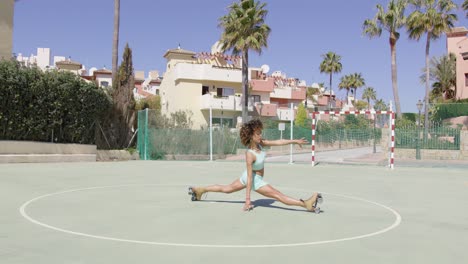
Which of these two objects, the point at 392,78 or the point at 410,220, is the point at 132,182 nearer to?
the point at 410,220

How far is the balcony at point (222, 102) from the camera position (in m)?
41.7

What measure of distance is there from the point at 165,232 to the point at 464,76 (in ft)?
148

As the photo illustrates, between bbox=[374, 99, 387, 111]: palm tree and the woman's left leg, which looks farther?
bbox=[374, 99, 387, 111]: palm tree

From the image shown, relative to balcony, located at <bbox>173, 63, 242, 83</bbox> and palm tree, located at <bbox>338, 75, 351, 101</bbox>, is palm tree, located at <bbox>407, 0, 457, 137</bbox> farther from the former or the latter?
palm tree, located at <bbox>338, 75, 351, 101</bbox>

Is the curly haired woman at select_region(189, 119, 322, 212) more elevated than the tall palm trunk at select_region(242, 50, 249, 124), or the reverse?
the tall palm trunk at select_region(242, 50, 249, 124)

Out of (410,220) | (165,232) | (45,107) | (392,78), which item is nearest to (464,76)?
(392,78)

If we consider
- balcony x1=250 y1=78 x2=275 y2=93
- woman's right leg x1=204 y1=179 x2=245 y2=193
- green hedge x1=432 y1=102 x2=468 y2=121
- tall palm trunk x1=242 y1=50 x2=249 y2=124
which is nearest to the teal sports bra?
woman's right leg x1=204 y1=179 x2=245 y2=193

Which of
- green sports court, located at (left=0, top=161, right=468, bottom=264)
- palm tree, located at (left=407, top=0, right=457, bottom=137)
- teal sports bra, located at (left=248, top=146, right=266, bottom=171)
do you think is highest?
palm tree, located at (left=407, top=0, right=457, bottom=137)

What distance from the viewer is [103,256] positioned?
16.3ft

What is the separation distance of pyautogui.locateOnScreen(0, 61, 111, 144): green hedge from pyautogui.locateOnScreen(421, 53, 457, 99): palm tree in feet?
142

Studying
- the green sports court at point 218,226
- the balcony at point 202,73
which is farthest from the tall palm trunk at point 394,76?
the green sports court at point 218,226

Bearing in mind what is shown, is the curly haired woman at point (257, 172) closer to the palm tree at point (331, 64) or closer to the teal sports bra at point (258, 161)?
the teal sports bra at point (258, 161)

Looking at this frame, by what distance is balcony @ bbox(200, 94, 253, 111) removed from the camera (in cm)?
4169

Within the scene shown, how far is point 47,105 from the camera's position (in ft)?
65.1
